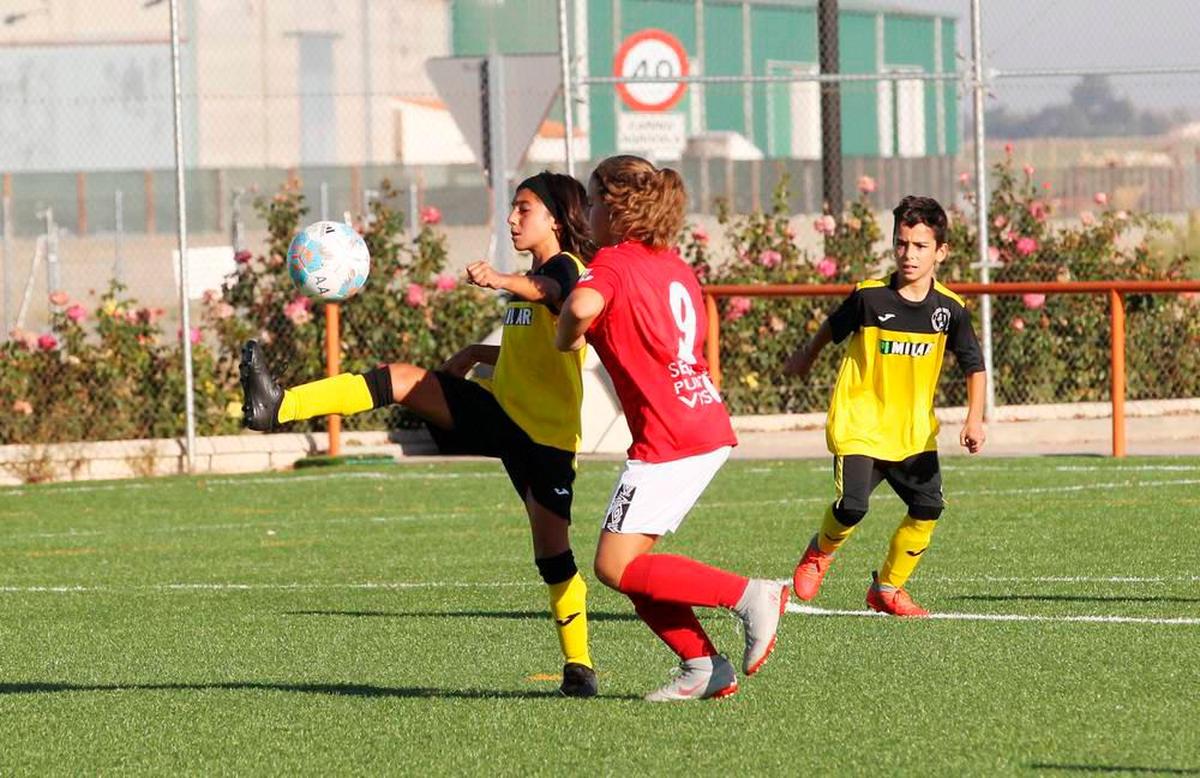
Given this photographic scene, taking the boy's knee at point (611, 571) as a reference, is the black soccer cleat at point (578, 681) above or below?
below

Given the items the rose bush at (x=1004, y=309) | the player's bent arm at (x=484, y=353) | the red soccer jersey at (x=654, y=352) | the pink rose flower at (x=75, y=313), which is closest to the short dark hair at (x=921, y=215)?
the player's bent arm at (x=484, y=353)

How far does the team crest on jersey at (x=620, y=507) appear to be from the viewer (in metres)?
6.84

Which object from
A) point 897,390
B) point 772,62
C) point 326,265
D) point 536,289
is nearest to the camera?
point 536,289

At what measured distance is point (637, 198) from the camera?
6.87 m

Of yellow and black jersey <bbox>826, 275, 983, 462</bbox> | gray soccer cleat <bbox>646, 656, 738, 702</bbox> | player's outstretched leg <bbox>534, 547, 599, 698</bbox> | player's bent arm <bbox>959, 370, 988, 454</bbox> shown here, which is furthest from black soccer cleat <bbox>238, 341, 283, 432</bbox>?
player's bent arm <bbox>959, 370, 988, 454</bbox>

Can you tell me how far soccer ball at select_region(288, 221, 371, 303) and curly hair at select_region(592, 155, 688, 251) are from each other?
2185 mm

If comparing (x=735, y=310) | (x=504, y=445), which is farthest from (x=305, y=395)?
(x=735, y=310)

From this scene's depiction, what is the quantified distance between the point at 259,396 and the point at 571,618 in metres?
1.26

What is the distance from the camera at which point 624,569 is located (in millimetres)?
6859

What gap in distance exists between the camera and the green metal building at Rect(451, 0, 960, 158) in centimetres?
4419

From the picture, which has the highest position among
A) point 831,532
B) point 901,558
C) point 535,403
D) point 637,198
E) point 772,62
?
point 772,62

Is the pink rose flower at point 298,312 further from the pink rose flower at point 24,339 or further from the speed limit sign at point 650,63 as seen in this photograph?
the speed limit sign at point 650,63

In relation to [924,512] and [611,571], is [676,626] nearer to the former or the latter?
[611,571]

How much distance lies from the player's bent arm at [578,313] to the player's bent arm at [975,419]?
277cm
